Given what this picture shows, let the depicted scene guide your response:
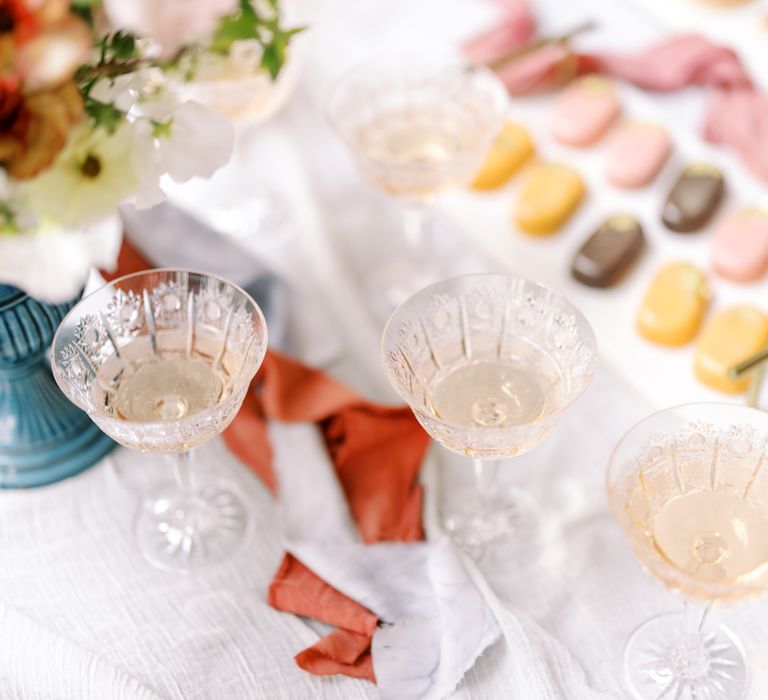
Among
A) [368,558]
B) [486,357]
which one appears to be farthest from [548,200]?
[368,558]

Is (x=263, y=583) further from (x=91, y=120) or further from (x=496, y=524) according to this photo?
(x=91, y=120)

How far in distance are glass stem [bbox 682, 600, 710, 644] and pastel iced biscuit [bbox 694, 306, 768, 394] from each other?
25 cm

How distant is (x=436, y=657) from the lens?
0.82 metres

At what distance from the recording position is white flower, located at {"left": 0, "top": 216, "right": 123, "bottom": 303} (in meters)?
0.63

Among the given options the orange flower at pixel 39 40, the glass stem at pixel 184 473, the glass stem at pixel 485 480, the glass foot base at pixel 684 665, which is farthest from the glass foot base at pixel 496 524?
the orange flower at pixel 39 40

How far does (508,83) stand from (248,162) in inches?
13.3

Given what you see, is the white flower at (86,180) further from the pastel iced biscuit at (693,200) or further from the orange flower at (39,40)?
the pastel iced biscuit at (693,200)

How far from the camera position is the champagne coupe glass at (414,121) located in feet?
3.63

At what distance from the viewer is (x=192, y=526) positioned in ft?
3.12

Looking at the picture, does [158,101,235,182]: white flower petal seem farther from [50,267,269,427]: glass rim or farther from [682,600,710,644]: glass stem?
[682,600,710,644]: glass stem

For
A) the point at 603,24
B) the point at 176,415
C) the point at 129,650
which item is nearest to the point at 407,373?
the point at 176,415

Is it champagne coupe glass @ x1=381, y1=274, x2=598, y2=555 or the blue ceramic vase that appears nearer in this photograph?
champagne coupe glass @ x1=381, y1=274, x2=598, y2=555

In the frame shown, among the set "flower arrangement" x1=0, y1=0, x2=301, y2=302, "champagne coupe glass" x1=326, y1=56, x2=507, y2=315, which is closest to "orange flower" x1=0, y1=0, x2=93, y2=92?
"flower arrangement" x1=0, y1=0, x2=301, y2=302

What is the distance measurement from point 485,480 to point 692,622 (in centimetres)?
21
